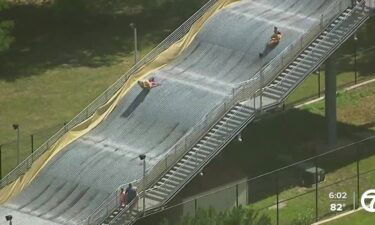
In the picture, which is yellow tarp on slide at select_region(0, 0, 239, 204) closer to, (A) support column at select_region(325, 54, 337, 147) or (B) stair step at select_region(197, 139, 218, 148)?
(B) stair step at select_region(197, 139, 218, 148)

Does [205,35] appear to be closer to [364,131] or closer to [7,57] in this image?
[364,131]

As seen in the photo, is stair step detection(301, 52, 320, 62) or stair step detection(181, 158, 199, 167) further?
stair step detection(301, 52, 320, 62)

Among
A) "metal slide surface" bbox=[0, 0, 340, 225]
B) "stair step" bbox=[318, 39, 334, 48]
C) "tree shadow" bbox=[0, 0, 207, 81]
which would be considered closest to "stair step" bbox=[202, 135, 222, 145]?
"metal slide surface" bbox=[0, 0, 340, 225]

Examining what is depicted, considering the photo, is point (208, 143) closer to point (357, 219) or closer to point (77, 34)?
point (357, 219)

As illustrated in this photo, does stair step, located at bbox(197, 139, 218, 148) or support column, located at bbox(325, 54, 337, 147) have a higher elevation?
support column, located at bbox(325, 54, 337, 147)

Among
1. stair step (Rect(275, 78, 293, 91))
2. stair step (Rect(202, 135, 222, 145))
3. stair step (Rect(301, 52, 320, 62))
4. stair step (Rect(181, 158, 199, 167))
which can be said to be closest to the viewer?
stair step (Rect(181, 158, 199, 167))

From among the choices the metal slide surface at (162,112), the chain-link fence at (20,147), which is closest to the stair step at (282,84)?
the metal slide surface at (162,112)

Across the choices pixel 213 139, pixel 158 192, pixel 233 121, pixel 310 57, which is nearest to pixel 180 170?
pixel 158 192

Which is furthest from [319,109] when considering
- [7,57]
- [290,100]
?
[7,57]

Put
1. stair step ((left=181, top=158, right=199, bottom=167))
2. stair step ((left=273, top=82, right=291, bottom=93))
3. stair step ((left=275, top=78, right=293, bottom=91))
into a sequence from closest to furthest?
stair step ((left=181, top=158, right=199, bottom=167)), stair step ((left=273, top=82, right=291, bottom=93)), stair step ((left=275, top=78, right=293, bottom=91))
